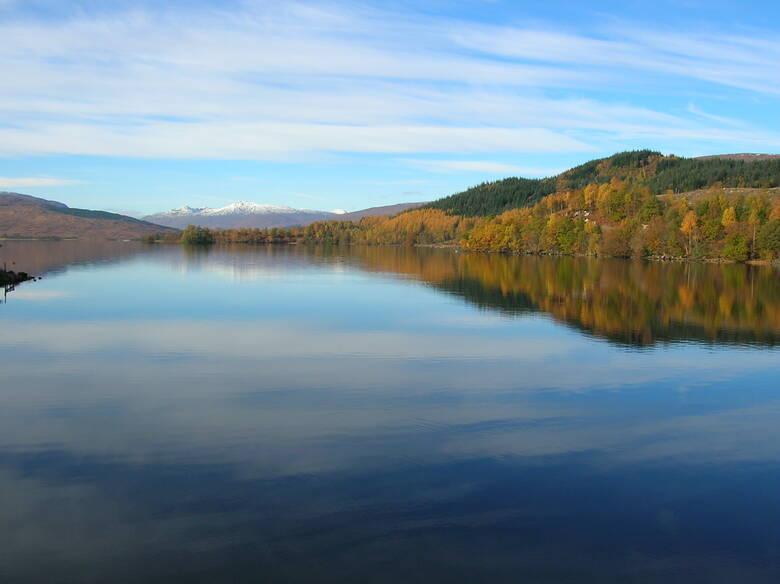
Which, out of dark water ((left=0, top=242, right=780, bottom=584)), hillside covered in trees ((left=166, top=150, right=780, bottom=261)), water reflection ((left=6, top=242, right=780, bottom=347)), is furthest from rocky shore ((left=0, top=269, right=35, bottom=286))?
hillside covered in trees ((left=166, top=150, right=780, bottom=261))

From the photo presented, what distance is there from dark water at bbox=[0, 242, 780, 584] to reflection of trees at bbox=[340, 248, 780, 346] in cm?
85

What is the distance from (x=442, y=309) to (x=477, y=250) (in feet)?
313

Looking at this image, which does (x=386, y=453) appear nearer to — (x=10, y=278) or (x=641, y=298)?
(x=641, y=298)

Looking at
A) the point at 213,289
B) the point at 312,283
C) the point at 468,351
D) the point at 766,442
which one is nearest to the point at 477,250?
the point at 312,283

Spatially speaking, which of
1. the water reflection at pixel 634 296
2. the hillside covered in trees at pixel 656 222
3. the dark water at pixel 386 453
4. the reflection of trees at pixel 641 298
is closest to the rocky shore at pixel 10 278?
the water reflection at pixel 634 296

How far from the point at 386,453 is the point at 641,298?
34.1 m

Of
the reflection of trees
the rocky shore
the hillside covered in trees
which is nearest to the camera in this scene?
the reflection of trees

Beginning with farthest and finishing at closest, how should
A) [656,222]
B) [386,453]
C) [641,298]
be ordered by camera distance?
[656,222], [641,298], [386,453]

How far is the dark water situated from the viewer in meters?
9.80

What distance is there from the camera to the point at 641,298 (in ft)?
143

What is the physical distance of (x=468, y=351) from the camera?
2512 centimetres

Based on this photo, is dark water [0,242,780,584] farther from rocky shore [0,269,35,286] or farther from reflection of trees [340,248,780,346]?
rocky shore [0,269,35,286]

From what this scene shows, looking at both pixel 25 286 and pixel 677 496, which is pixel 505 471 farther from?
pixel 25 286

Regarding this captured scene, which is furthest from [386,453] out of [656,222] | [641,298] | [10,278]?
[656,222]
